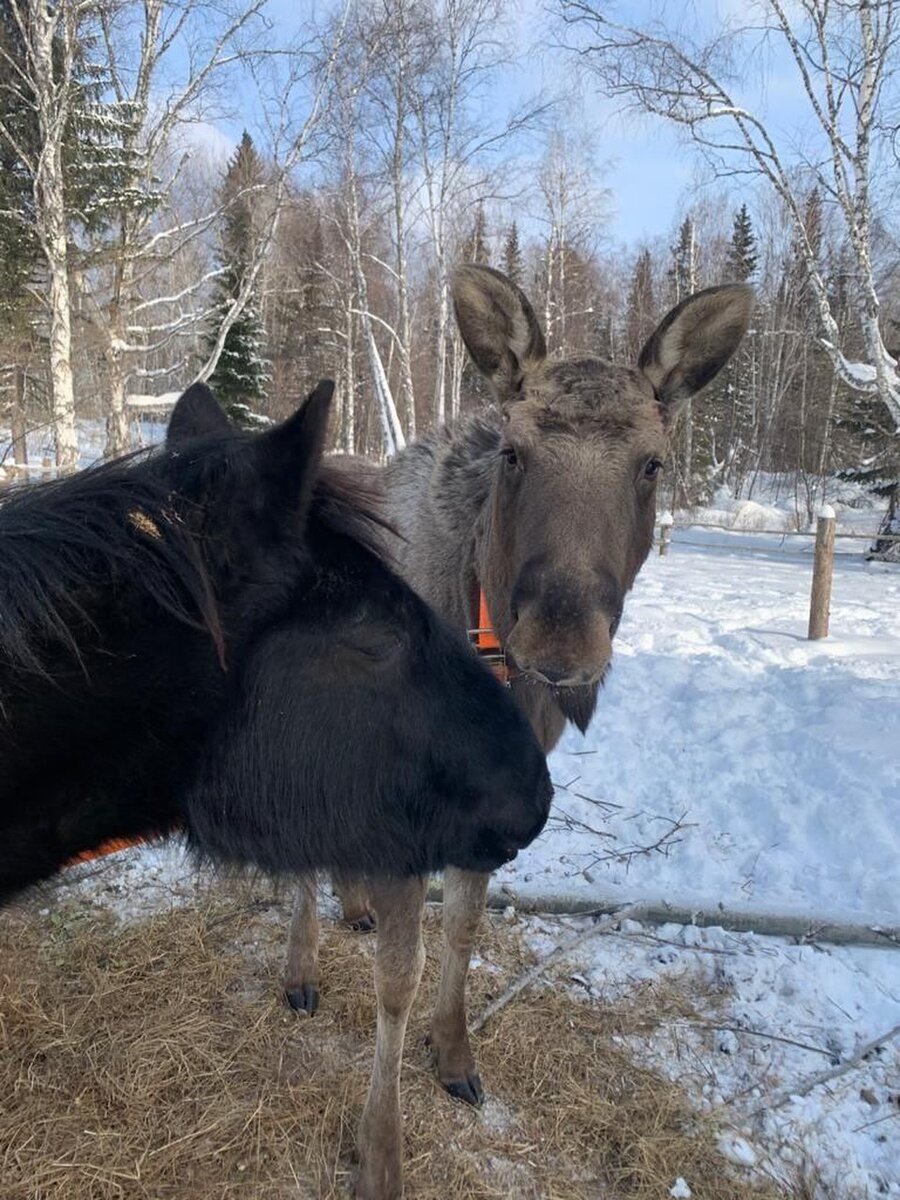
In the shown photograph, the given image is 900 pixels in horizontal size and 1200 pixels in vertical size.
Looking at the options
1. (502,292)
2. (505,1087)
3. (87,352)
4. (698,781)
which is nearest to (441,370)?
(87,352)

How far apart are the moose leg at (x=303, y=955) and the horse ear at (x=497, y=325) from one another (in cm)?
241

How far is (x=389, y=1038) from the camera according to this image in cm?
257

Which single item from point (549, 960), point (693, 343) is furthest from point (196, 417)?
point (549, 960)

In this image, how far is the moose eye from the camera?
8.49 ft

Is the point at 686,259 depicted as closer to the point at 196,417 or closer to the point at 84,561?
the point at 196,417

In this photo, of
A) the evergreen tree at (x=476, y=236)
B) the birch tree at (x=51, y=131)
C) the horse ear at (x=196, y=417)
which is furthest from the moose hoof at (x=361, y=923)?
the evergreen tree at (x=476, y=236)

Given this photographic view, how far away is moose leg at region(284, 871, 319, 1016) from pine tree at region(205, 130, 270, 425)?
5876 millimetres

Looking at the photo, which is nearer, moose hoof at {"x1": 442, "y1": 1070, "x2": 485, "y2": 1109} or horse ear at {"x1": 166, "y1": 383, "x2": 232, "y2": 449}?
horse ear at {"x1": 166, "y1": 383, "x2": 232, "y2": 449}

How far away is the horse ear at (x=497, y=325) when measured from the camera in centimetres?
282

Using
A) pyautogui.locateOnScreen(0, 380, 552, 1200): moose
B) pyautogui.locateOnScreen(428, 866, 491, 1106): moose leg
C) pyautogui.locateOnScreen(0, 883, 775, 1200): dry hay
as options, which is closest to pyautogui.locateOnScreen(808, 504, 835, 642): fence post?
pyautogui.locateOnScreen(0, 883, 775, 1200): dry hay

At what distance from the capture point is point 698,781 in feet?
17.9

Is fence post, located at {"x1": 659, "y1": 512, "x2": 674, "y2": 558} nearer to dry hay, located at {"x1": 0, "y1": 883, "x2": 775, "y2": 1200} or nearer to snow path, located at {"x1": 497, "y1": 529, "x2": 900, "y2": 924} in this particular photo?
snow path, located at {"x1": 497, "y1": 529, "x2": 900, "y2": 924}

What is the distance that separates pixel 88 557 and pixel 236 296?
17.1m

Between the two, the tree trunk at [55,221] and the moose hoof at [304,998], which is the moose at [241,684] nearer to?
the moose hoof at [304,998]
